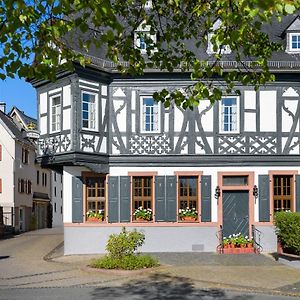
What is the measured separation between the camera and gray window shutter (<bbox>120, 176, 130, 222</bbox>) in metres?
21.0

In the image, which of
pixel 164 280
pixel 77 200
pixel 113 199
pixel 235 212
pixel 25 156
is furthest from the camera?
pixel 25 156

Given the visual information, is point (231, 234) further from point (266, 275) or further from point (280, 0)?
point (280, 0)

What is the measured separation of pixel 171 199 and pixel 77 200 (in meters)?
3.47

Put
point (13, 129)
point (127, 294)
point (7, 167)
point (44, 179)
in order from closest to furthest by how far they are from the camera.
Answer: point (127, 294), point (7, 167), point (13, 129), point (44, 179)

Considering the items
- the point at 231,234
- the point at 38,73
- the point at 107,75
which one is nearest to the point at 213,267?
the point at 231,234

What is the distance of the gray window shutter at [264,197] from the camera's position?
21.0 meters

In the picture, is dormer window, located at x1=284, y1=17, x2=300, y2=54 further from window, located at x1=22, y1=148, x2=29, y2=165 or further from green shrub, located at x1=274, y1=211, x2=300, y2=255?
window, located at x1=22, y1=148, x2=29, y2=165

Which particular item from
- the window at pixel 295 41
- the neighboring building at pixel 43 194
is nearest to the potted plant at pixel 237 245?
the window at pixel 295 41

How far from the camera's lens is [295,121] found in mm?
21359

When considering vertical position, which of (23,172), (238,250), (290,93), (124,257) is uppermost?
(290,93)

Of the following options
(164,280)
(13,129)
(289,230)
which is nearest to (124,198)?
(289,230)

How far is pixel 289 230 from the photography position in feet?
54.9

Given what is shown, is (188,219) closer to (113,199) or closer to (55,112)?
(113,199)

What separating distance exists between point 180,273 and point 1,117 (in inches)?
1169
